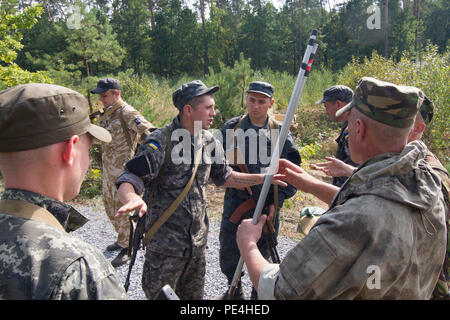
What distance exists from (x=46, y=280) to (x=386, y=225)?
4.01 ft

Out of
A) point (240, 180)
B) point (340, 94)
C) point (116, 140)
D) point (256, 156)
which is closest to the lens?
point (240, 180)

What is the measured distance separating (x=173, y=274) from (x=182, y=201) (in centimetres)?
61

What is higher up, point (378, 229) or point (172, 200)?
point (378, 229)

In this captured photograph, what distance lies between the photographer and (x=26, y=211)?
3.71ft

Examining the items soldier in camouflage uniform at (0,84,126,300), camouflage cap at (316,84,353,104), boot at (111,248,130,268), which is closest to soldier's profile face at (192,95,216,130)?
soldier in camouflage uniform at (0,84,126,300)

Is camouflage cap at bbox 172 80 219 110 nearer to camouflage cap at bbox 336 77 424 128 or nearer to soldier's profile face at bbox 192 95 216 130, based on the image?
soldier's profile face at bbox 192 95 216 130

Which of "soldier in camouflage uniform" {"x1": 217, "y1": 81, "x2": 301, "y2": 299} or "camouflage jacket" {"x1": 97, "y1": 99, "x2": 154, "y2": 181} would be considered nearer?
"soldier in camouflage uniform" {"x1": 217, "y1": 81, "x2": 301, "y2": 299}

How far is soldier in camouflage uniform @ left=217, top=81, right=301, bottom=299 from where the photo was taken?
3.40 m

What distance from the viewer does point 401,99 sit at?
1.41m

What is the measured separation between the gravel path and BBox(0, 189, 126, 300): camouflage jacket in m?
3.00

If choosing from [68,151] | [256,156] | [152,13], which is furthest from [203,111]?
[152,13]

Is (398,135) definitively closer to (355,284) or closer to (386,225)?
(386,225)

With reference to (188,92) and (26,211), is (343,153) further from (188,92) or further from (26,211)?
(26,211)

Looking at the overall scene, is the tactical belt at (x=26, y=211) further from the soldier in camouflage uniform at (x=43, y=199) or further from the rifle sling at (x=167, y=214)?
the rifle sling at (x=167, y=214)
